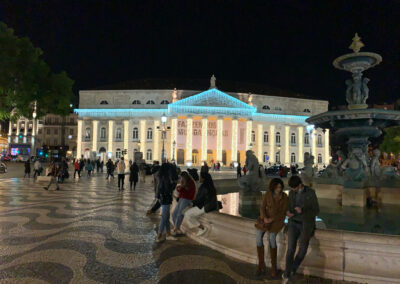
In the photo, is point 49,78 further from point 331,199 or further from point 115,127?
point 115,127

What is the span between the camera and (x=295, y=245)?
3.95m

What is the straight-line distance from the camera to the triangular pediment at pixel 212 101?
172 feet

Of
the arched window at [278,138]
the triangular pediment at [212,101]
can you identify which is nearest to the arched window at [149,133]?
the triangular pediment at [212,101]

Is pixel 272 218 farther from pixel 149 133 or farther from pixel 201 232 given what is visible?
pixel 149 133

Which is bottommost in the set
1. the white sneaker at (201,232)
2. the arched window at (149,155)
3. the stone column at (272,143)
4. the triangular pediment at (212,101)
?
the white sneaker at (201,232)

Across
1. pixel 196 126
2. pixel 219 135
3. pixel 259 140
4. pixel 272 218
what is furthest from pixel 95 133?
pixel 272 218

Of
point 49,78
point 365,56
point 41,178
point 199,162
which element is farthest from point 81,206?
point 199,162

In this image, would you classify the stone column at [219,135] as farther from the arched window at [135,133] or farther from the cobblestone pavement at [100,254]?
the cobblestone pavement at [100,254]

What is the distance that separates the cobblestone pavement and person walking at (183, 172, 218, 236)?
523 mm

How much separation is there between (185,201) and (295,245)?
2964 mm

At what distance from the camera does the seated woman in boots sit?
412cm

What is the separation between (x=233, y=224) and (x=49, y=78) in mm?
19681

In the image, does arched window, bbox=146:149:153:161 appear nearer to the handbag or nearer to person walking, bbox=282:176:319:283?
the handbag

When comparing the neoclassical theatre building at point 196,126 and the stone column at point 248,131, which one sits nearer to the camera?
the neoclassical theatre building at point 196,126
